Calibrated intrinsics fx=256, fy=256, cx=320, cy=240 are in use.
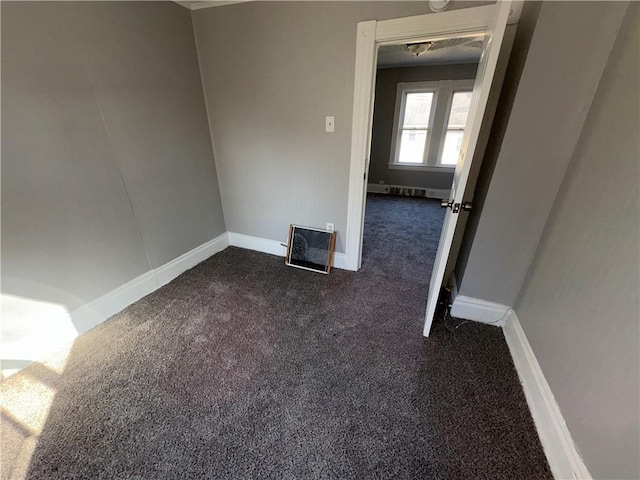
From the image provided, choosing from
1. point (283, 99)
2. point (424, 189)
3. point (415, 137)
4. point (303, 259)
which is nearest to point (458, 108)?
point (415, 137)

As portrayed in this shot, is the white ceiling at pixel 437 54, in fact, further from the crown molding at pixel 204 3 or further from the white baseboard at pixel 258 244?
the white baseboard at pixel 258 244

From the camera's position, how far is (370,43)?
1.76 m

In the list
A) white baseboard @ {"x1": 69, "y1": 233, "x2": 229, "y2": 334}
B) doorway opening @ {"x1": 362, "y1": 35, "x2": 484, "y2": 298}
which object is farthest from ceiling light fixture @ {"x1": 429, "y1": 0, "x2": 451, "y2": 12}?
white baseboard @ {"x1": 69, "y1": 233, "x2": 229, "y2": 334}

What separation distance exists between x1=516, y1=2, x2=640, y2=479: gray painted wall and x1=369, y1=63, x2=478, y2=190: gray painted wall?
13.0 feet

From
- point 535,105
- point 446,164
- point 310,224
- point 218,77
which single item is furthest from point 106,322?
point 446,164

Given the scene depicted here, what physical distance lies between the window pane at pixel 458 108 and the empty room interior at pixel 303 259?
11.2 ft

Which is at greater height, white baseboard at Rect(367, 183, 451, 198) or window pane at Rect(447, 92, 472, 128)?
window pane at Rect(447, 92, 472, 128)

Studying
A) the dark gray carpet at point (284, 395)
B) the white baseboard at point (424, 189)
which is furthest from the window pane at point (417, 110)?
the dark gray carpet at point (284, 395)

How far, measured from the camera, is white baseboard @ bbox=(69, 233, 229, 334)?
173 cm

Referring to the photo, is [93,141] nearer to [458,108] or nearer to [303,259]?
[303,259]

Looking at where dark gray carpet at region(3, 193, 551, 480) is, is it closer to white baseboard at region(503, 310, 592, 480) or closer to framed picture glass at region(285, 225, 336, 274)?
white baseboard at region(503, 310, 592, 480)

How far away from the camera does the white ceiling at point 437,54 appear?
333 centimetres

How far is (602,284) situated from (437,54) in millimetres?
4184

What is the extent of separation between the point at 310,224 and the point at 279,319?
1001mm
